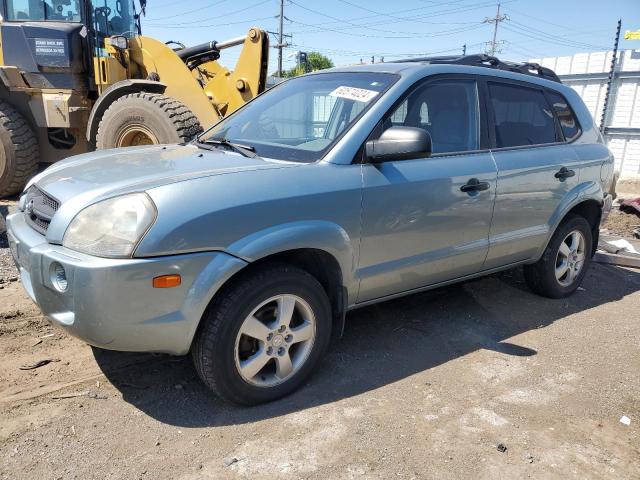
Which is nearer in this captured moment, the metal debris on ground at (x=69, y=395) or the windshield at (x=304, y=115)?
the metal debris on ground at (x=69, y=395)

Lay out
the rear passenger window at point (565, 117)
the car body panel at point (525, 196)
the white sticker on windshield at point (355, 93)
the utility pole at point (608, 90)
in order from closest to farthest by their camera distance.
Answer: the white sticker on windshield at point (355, 93), the car body panel at point (525, 196), the rear passenger window at point (565, 117), the utility pole at point (608, 90)

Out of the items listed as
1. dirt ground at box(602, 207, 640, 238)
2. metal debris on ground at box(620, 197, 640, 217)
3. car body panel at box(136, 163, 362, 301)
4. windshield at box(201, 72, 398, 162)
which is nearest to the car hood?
car body panel at box(136, 163, 362, 301)

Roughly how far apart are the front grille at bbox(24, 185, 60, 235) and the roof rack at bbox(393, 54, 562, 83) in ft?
8.42

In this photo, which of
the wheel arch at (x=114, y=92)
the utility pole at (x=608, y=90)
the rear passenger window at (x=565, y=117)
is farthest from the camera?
the utility pole at (x=608, y=90)

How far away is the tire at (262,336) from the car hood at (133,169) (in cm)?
59

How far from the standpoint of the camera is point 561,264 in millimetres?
4668

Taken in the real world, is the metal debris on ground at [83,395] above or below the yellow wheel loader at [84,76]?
below

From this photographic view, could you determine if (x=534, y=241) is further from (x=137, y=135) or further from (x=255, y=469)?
(x=137, y=135)

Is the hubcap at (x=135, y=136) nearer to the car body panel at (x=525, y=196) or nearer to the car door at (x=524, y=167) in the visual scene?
the car door at (x=524, y=167)

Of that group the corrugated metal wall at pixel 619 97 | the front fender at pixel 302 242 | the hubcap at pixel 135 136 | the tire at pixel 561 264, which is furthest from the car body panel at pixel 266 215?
the corrugated metal wall at pixel 619 97

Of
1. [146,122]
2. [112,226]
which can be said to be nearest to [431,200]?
[112,226]

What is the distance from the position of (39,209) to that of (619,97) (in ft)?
45.0

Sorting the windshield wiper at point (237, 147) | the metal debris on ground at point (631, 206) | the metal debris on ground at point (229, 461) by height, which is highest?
the windshield wiper at point (237, 147)

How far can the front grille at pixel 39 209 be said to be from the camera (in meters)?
2.74
